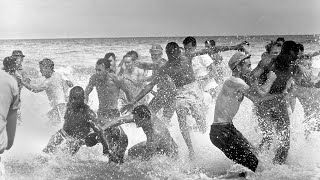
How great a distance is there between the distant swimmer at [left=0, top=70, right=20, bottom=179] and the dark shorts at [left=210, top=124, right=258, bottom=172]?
2.63m

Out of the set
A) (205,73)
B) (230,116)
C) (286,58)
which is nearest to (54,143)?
(230,116)

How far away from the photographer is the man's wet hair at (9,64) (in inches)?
311

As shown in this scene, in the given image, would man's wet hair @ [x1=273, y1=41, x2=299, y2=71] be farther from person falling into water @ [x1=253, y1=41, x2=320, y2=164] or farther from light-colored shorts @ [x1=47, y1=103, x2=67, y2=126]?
light-colored shorts @ [x1=47, y1=103, x2=67, y2=126]

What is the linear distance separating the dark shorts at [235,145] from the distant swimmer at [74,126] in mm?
1858

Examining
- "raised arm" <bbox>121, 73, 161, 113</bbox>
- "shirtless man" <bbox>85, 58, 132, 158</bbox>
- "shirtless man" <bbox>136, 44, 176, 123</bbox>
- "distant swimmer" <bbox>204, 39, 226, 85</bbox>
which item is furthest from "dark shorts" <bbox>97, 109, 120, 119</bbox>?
"distant swimmer" <bbox>204, 39, 226, 85</bbox>

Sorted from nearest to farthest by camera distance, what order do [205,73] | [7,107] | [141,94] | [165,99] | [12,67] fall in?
[7,107] → [141,94] → [165,99] → [12,67] → [205,73]

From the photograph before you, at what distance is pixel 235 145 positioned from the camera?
578 cm

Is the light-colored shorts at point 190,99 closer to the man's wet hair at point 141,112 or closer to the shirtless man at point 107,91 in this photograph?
the shirtless man at point 107,91

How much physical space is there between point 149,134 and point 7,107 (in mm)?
2937

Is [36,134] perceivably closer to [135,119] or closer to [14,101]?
[135,119]

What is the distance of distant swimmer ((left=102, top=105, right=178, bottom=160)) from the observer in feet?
20.9

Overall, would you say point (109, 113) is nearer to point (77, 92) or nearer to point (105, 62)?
point (77, 92)

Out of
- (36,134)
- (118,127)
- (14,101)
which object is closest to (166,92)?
(118,127)

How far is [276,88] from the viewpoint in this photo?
6.72 metres
